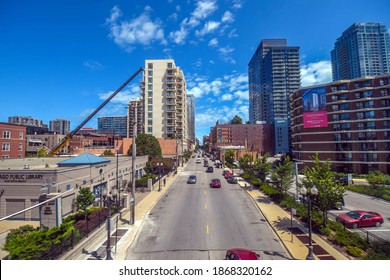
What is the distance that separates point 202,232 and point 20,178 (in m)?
16.5

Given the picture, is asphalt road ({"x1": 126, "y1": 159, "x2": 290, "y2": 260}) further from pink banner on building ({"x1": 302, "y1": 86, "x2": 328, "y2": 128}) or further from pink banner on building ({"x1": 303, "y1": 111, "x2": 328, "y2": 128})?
pink banner on building ({"x1": 302, "y1": 86, "x2": 328, "y2": 128})

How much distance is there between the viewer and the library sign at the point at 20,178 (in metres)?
17.1

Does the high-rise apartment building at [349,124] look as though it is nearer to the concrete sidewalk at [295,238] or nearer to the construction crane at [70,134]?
the concrete sidewalk at [295,238]

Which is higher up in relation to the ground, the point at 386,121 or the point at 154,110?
the point at 154,110

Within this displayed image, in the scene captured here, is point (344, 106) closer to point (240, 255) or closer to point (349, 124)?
point (349, 124)

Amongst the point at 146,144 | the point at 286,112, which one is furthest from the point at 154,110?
the point at 286,112

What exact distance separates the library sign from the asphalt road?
33.4 feet

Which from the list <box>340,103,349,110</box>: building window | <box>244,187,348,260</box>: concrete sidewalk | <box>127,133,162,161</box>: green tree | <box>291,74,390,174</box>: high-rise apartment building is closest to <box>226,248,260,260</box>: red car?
<box>244,187,348,260</box>: concrete sidewalk

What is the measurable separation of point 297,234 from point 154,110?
63568 millimetres

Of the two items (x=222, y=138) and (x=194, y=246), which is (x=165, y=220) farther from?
(x=222, y=138)

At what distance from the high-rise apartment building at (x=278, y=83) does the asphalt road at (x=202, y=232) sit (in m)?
97.0

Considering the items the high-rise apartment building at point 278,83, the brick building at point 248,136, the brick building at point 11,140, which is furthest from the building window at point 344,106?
the brick building at point 11,140

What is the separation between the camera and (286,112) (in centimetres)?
12825

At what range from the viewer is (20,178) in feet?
56.4
